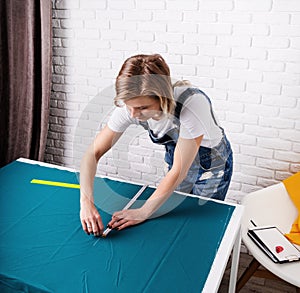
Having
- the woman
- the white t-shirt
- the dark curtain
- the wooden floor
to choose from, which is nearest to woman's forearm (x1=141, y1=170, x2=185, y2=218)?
the woman

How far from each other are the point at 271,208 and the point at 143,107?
3.11ft

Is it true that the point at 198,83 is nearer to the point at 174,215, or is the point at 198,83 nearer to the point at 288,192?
the point at 288,192

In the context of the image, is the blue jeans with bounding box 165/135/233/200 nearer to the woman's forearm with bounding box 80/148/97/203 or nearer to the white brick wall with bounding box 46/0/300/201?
the woman's forearm with bounding box 80/148/97/203

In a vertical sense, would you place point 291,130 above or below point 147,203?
above

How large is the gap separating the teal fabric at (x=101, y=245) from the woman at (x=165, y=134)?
60mm

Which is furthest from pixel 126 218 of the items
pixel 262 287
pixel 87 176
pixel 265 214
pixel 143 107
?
pixel 262 287

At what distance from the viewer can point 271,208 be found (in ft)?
7.14

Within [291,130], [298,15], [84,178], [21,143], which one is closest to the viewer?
[84,178]

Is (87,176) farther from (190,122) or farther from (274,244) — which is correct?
(274,244)

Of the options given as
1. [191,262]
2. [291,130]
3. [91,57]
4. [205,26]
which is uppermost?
[205,26]

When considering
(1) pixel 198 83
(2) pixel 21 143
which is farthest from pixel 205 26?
(2) pixel 21 143

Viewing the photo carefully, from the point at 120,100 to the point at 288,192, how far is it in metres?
1.05

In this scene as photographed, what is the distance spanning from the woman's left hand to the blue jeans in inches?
16.0

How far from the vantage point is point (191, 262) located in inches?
57.1
